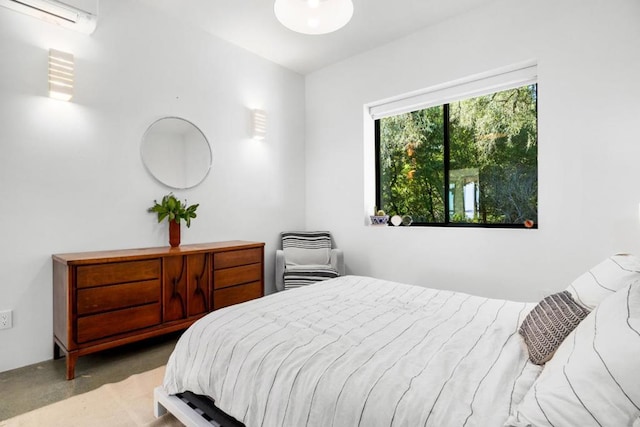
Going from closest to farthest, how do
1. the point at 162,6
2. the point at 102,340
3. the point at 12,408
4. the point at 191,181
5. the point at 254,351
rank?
1. the point at 254,351
2. the point at 12,408
3. the point at 102,340
4. the point at 162,6
5. the point at 191,181

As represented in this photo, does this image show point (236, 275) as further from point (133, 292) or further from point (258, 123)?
point (258, 123)

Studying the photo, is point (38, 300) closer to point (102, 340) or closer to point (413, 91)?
point (102, 340)

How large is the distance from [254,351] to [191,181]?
233 cm

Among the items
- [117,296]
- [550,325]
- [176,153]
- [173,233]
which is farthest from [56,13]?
[550,325]

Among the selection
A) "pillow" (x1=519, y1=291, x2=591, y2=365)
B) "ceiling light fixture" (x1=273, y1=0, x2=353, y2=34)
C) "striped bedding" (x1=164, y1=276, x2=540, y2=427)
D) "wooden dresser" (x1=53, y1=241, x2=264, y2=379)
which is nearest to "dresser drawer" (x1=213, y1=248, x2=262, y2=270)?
"wooden dresser" (x1=53, y1=241, x2=264, y2=379)

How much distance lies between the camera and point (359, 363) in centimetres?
112

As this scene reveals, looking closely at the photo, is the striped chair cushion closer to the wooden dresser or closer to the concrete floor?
the wooden dresser

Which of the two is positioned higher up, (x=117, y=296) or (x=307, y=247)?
(x=307, y=247)

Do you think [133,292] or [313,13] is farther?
[133,292]

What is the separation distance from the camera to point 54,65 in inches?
94.9

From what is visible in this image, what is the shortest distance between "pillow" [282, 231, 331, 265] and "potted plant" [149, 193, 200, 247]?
1159mm

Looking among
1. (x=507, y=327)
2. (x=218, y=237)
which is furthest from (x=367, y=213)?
(x=507, y=327)

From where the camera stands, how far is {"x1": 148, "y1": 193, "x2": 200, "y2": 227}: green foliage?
292 cm

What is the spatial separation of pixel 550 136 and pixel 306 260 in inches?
98.1
